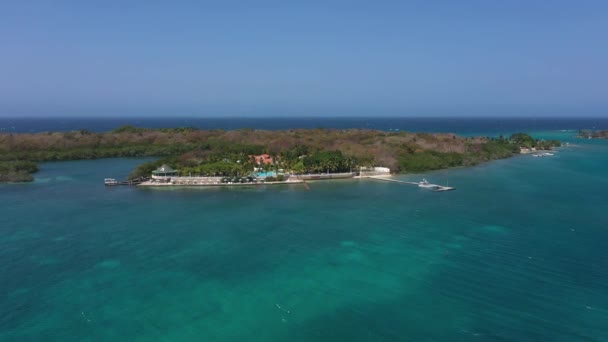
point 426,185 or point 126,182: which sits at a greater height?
point 426,185

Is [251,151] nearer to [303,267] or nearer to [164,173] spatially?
[164,173]

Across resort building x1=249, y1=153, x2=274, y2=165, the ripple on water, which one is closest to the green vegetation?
resort building x1=249, y1=153, x2=274, y2=165

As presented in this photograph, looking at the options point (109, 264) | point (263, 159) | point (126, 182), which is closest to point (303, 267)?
point (109, 264)

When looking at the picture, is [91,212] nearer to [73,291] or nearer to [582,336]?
[73,291]

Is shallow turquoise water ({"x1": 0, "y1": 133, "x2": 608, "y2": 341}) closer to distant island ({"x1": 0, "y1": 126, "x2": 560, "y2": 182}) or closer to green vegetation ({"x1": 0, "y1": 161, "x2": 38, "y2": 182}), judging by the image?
green vegetation ({"x1": 0, "y1": 161, "x2": 38, "y2": 182})

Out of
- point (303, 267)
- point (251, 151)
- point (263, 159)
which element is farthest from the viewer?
point (251, 151)

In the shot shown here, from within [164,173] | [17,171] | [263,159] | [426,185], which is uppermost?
[263,159]

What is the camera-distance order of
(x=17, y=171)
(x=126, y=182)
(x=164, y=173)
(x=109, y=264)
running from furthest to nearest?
(x=17, y=171) → (x=164, y=173) → (x=126, y=182) → (x=109, y=264)
